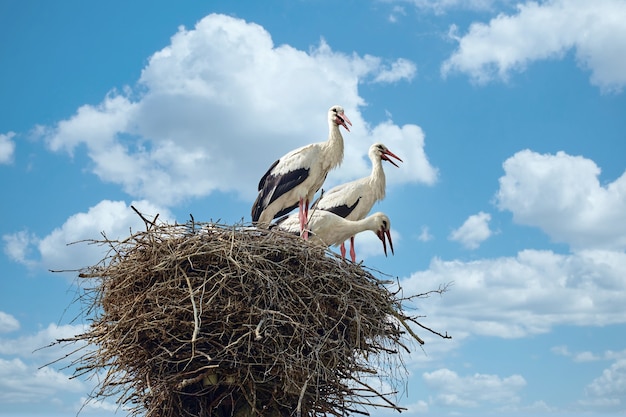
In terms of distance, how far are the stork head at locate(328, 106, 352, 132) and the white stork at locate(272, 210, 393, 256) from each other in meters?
1.66

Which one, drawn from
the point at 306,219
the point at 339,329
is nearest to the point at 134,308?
the point at 339,329

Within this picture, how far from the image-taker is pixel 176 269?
7.26 metres

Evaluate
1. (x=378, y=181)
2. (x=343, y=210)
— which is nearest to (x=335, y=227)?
(x=343, y=210)

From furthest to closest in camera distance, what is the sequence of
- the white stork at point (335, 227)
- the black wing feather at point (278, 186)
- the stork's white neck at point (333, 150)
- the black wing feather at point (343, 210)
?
the black wing feather at point (343, 210) → the stork's white neck at point (333, 150) → the black wing feather at point (278, 186) → the white stork at point (335, 227)

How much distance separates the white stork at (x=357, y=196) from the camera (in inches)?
495

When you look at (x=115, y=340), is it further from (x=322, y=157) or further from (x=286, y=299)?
(x=322, y=157)

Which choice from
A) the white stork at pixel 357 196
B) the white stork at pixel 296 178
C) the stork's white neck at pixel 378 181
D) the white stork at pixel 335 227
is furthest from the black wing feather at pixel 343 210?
the white stork at pixel 335 227

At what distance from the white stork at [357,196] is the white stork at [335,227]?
1985mm

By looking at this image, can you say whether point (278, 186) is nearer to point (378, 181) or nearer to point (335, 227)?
point (335, 227)

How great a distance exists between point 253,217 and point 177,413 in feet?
13.4

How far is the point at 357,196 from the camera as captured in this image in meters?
12.7

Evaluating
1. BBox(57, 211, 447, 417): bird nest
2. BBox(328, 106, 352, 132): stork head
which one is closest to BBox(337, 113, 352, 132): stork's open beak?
BBox(328, 106, 352, 132): stork head

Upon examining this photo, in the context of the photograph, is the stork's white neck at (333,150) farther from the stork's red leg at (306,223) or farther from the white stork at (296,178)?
the stork's red leg at (306,223)

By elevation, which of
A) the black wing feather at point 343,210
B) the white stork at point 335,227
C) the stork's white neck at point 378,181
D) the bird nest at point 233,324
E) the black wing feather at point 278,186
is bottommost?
the bird nest at point 233,324
